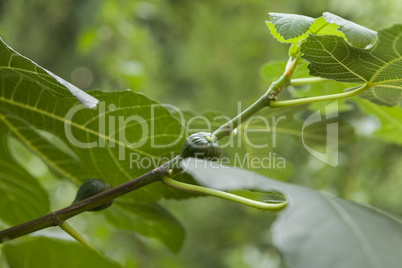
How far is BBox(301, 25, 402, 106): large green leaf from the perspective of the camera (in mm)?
426

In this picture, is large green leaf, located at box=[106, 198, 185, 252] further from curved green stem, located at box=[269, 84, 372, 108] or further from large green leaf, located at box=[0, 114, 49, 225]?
curved green stem, located at box=[269, 84, 372, 108]

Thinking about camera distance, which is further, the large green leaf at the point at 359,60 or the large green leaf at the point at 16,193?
the large green leaf at the point at 16,193

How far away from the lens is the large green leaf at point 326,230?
0.30 metres

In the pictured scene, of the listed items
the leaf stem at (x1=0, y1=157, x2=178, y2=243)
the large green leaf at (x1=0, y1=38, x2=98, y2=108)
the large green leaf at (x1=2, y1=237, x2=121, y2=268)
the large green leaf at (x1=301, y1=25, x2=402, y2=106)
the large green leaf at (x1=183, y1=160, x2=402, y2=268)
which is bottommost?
the large green leaf at (x1=2, y1=237, x2=121, y2=268)

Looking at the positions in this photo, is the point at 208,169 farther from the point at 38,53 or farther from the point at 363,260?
the point at 38,53

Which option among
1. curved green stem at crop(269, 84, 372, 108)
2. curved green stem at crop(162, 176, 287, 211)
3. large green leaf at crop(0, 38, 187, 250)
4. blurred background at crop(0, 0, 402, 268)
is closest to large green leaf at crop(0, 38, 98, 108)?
large green leaf at crop(0, 38, 187, 250)

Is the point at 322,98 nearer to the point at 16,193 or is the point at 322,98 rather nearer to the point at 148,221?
the point at 148,221

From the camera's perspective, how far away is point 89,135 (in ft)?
1.96

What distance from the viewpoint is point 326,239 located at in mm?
316

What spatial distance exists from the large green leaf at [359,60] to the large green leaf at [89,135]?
21 cm

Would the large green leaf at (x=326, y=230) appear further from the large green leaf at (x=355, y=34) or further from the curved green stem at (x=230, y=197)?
the large green leaf at (x=355, y=34)

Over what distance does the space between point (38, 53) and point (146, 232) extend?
2268mm

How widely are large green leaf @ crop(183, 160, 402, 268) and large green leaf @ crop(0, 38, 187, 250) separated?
0.20 m

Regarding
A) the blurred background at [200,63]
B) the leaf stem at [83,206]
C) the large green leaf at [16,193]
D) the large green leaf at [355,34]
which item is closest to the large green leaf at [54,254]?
the leaf stem at [83,206]
